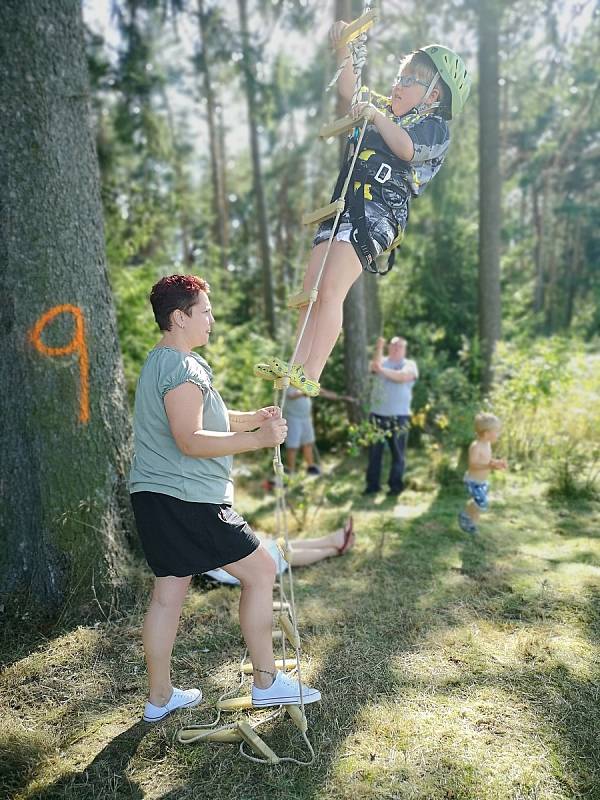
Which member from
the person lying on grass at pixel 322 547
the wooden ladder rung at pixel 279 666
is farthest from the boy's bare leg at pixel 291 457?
the wooden ladder rung at pixel 279 666

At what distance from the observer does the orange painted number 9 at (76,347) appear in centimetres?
330

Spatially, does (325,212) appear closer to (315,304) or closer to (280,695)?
(315,304)

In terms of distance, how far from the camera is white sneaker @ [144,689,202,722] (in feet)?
8.41

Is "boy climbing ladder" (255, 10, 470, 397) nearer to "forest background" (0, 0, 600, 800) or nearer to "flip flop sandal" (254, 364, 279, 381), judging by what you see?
"flip flop sandal" (254, 364, 279, 381)

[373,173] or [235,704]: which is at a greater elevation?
[373,173]

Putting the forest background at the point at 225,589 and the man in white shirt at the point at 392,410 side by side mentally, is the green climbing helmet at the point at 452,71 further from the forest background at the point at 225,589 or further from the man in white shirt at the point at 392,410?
the man in white shirt at the point at 392,410

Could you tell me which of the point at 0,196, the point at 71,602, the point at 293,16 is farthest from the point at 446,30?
the point at 71,602

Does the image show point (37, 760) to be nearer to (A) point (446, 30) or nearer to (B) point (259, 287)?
(A) point (446, 30)

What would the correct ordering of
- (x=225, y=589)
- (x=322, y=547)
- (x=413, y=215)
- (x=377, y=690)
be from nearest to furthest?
(x=377, y=690) → (x=225, y=589) → (x=322, y=547) → (x=413, y=215)

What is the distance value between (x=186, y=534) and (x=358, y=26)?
2.12 m

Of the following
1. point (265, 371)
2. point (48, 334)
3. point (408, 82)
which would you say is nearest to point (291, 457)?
point (48, 334)

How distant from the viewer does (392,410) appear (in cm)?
634

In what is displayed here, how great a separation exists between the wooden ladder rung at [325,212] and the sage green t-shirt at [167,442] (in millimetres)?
795

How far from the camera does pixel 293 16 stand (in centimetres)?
800
